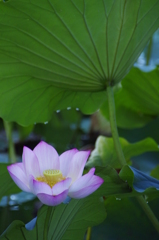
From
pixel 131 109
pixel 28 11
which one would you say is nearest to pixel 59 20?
pixel 28 11

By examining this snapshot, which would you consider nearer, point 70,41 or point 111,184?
point 111,184

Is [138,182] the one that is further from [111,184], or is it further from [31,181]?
[31,181]

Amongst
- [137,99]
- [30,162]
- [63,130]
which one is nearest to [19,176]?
[30,162]

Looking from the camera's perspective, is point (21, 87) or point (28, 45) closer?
point (28, 45)

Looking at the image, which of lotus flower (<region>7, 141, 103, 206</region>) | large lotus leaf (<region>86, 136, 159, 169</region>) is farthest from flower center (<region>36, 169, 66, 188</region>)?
large lotus leaf (<region>86, 136, 159, 169</region>)

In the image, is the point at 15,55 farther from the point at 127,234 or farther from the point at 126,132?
the point at 126,132

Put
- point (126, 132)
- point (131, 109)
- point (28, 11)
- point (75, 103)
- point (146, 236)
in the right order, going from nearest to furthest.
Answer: point (28, 11), point (146, 236), point (75, 103), point (131, 109), point (126, 132)

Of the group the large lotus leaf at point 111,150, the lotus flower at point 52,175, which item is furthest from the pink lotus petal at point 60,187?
the large lotus leaf at point 111,150

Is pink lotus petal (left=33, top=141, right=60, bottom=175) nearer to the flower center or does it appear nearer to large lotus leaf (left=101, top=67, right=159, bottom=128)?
the flower center
